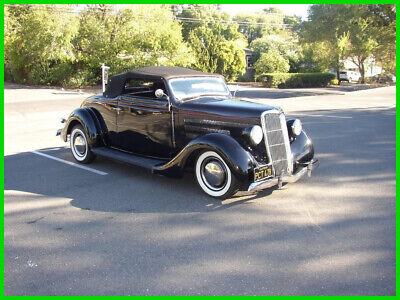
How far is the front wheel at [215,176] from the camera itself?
4.75 metres

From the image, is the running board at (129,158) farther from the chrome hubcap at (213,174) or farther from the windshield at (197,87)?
the windshield at (197,87)

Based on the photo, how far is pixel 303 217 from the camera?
4.31 m

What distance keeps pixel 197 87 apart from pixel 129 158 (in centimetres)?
160

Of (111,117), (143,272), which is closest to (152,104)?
(111,117)

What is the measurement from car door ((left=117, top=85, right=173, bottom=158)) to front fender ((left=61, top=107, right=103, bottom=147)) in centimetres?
40

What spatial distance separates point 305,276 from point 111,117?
4538 mm

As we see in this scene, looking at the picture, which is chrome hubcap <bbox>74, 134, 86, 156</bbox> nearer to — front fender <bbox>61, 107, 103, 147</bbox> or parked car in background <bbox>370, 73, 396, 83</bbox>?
front fender <bbox>61, 107, 103, 147</bbox>

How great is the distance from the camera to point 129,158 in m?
5.91

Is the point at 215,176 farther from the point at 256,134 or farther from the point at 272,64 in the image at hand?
the point at 272,64

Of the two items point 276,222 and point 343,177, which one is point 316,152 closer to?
point 343,177

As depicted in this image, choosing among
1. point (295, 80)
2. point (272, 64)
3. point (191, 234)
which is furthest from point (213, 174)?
point (272, 64)

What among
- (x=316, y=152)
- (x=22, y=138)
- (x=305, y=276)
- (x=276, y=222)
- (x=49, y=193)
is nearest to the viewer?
(x=305, y=276)

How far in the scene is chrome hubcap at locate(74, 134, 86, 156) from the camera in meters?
6.76

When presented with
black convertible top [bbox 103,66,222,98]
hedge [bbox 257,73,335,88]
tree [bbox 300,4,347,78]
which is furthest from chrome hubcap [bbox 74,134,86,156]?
hedge [bbox 257,73,335,88]
